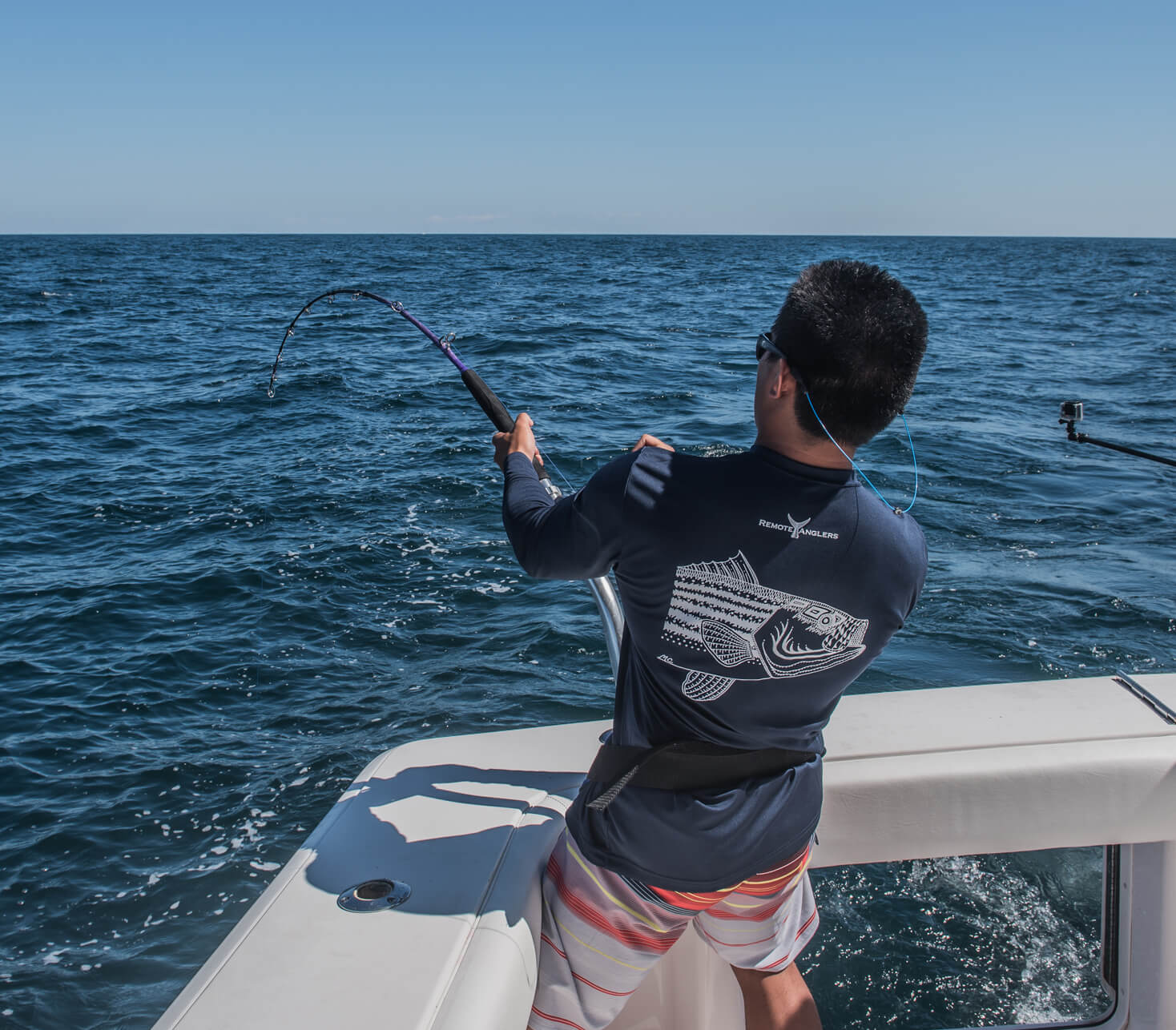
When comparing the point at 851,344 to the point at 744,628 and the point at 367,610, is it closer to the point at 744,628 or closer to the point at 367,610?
the point at 744,628

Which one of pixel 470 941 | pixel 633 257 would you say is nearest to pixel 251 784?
pixel 470 941

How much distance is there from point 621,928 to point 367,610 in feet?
15.4

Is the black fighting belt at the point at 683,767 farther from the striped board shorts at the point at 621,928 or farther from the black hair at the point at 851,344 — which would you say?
the black hair at the point at 851,344

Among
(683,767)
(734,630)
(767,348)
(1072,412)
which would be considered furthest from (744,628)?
(1072,412)

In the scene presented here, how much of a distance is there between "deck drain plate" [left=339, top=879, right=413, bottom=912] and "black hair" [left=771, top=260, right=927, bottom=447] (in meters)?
0.85

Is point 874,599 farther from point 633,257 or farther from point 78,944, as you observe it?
point 633,257

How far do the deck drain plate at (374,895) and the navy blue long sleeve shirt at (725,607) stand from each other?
0.89 feet

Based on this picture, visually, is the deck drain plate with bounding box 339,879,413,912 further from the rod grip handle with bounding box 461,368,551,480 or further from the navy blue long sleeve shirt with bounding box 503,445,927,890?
the rod grip handle with bounding box 461,368,551,480

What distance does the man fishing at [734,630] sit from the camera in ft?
3.79

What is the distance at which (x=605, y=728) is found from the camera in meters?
1.87

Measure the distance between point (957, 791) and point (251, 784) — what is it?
3.34m

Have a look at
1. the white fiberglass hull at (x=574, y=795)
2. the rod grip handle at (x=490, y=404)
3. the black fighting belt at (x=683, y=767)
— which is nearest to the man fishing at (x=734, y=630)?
the black fighting belt at (x=683, y=767)

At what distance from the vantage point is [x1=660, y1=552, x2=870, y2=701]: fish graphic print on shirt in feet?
3.87

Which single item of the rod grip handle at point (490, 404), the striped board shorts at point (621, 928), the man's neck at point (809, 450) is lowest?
the striped board shorts at point (621, 928)
